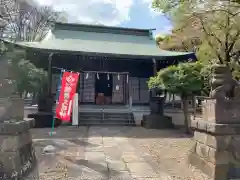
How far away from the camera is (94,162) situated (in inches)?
236

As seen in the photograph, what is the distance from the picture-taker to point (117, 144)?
8336 millimetres

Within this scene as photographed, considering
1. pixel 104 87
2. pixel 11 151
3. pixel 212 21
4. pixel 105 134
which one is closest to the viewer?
pixel 11 151

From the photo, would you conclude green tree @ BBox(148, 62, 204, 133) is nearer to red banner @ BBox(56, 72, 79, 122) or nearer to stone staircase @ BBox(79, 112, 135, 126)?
stone staircase @ BBox(79, 112, 135, 126)

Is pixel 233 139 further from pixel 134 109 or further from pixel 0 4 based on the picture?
pixel 0 4

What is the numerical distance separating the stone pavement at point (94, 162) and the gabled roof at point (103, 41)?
7528mm

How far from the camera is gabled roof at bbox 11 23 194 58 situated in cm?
1534

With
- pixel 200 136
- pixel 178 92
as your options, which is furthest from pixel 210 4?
pixel 200 136

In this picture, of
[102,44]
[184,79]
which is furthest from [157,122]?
[102,44]

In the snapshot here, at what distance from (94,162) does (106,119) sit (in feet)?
26.9

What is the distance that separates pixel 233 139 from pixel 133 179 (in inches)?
85.5

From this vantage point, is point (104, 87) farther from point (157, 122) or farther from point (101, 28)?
point (157, 122)

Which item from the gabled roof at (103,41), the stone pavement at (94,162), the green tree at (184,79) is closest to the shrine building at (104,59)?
the gabled roof at (103,41)

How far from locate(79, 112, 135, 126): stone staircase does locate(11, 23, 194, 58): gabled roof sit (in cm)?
367

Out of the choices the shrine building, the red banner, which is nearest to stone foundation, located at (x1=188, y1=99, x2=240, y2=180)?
the red banner
